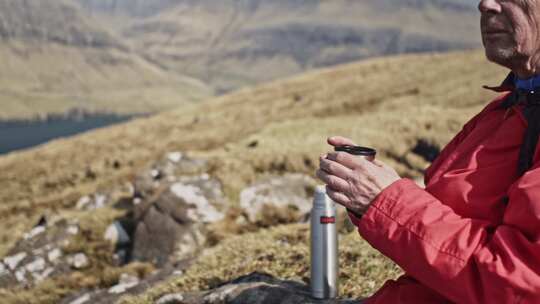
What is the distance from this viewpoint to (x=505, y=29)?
3510 millimetres

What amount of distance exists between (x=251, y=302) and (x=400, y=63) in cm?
5181

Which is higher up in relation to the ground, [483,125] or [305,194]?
[483,125]

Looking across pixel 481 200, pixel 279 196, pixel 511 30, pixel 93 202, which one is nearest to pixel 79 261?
pixel 279 196

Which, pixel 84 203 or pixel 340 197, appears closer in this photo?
pixel 340 197

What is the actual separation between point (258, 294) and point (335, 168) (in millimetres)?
3530

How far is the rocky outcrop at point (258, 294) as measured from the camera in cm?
648

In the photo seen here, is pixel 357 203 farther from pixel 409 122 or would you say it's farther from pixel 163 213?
pixel 409 122

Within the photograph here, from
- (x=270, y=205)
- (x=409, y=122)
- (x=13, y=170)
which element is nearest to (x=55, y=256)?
(x=270, y=205)

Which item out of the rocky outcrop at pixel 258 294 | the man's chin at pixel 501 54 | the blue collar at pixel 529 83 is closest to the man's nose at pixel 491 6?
the man's chin at pixel 501 54

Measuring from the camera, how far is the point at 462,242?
126 inches

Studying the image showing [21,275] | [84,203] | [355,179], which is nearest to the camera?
[355,179]

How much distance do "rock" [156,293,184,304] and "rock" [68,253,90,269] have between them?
6.31 metres

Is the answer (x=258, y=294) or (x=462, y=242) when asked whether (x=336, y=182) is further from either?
(x=258, y=294)

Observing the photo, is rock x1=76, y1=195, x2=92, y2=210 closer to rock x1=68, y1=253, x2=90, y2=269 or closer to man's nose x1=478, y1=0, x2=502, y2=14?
rock x1=68, y1=253, x2=90, y2=269
